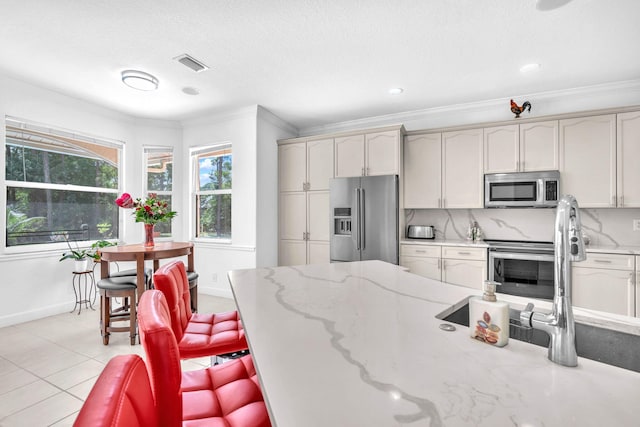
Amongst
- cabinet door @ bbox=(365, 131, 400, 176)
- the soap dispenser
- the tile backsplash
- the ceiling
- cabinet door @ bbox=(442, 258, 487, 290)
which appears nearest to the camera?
the soap dispenser

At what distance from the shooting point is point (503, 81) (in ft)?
10.6

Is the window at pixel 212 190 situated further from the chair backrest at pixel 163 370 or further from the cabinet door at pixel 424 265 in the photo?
the chair backrest at pixel 163 370

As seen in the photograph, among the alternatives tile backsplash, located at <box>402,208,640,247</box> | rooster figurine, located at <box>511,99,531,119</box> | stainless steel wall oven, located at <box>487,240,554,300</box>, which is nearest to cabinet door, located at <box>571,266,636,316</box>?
stainless steel wall oven, located at <box>487,240,554,300</box>

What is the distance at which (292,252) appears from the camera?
443 cm

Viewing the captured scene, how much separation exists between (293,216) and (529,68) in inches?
126

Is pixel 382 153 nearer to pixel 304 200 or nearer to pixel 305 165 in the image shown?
pixel 305 165

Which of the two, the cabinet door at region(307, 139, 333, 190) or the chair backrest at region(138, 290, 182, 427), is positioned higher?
the cabinet door at region(307, 139, 333, 190)

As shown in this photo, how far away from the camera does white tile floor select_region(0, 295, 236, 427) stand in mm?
1822

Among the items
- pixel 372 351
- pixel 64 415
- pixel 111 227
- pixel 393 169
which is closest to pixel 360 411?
pixel 372 351

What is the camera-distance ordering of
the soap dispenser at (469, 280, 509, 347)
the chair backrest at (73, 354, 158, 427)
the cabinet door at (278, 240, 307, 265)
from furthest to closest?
the cabinet door at (278, 240, 307, 265), the soap dispenser at (469, 280, 509, 347), the chair backrest at (73, 354, 158, 427)

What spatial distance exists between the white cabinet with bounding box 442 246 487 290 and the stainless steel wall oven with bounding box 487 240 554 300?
89 millimetres

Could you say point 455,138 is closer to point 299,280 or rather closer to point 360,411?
point 299,280

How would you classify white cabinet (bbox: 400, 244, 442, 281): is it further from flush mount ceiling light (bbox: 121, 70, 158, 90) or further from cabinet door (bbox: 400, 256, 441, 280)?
flush mount ceiling light (bbox: 121, 70, 158, 90)

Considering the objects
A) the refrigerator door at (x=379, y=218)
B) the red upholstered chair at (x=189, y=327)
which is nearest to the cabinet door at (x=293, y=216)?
the refrigerator door at (x=379, y=218)
